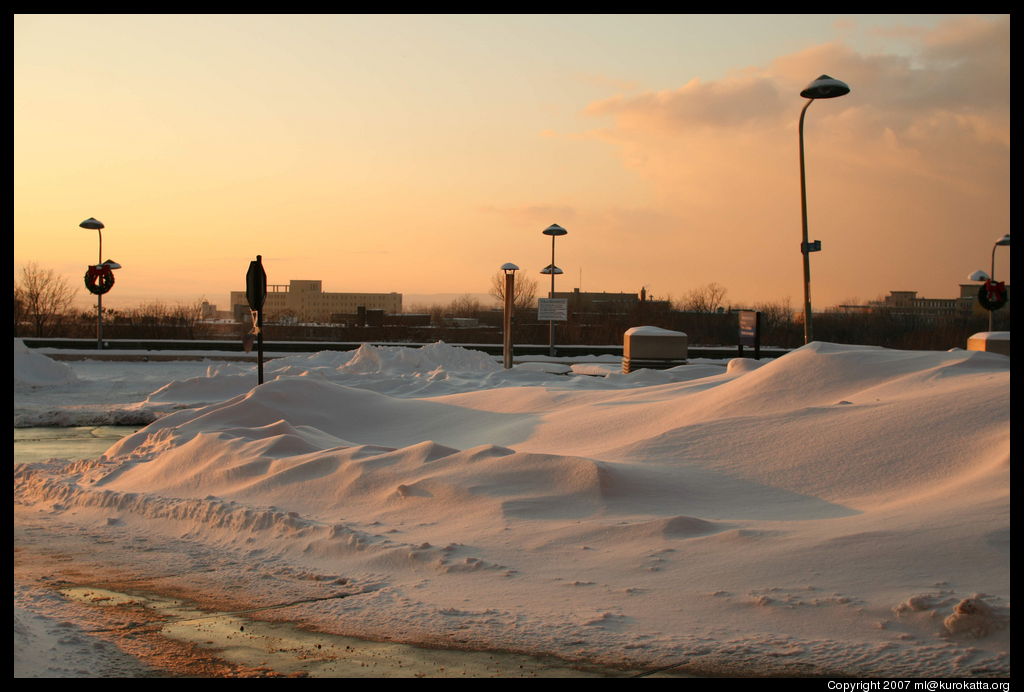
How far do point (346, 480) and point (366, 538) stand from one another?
142 cm

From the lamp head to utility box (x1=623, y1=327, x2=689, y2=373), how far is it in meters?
5.32

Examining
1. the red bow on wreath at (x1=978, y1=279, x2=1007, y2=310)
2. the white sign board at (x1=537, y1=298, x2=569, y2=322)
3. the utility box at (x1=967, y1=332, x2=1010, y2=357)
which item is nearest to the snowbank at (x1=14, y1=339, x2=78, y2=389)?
the white sign board at (x1=537, y1=298, x2=569, y2=322)

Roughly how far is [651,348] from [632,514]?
1330cm

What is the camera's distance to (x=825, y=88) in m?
18.0

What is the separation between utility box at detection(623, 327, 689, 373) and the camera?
19609 mm

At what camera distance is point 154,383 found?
19703 mm

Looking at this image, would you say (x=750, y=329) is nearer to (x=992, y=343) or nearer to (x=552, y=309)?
(x=992, y=343)

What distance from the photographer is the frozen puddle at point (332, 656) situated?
4.20 m

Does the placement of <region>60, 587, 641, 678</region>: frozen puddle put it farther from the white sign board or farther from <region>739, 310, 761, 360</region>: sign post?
the white sign board

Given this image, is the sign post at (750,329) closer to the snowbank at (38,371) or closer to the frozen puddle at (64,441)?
the frozen puddle at (64,441)

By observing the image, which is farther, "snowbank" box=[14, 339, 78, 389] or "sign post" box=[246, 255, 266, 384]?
"snowbank" box=[14, 339, 78, 389]

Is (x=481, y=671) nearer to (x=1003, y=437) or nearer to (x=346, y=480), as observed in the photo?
(x=346, y=480)

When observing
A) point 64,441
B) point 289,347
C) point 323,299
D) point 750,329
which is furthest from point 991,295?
point 323,299

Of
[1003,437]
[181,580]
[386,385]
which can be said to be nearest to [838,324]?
[386,385]
